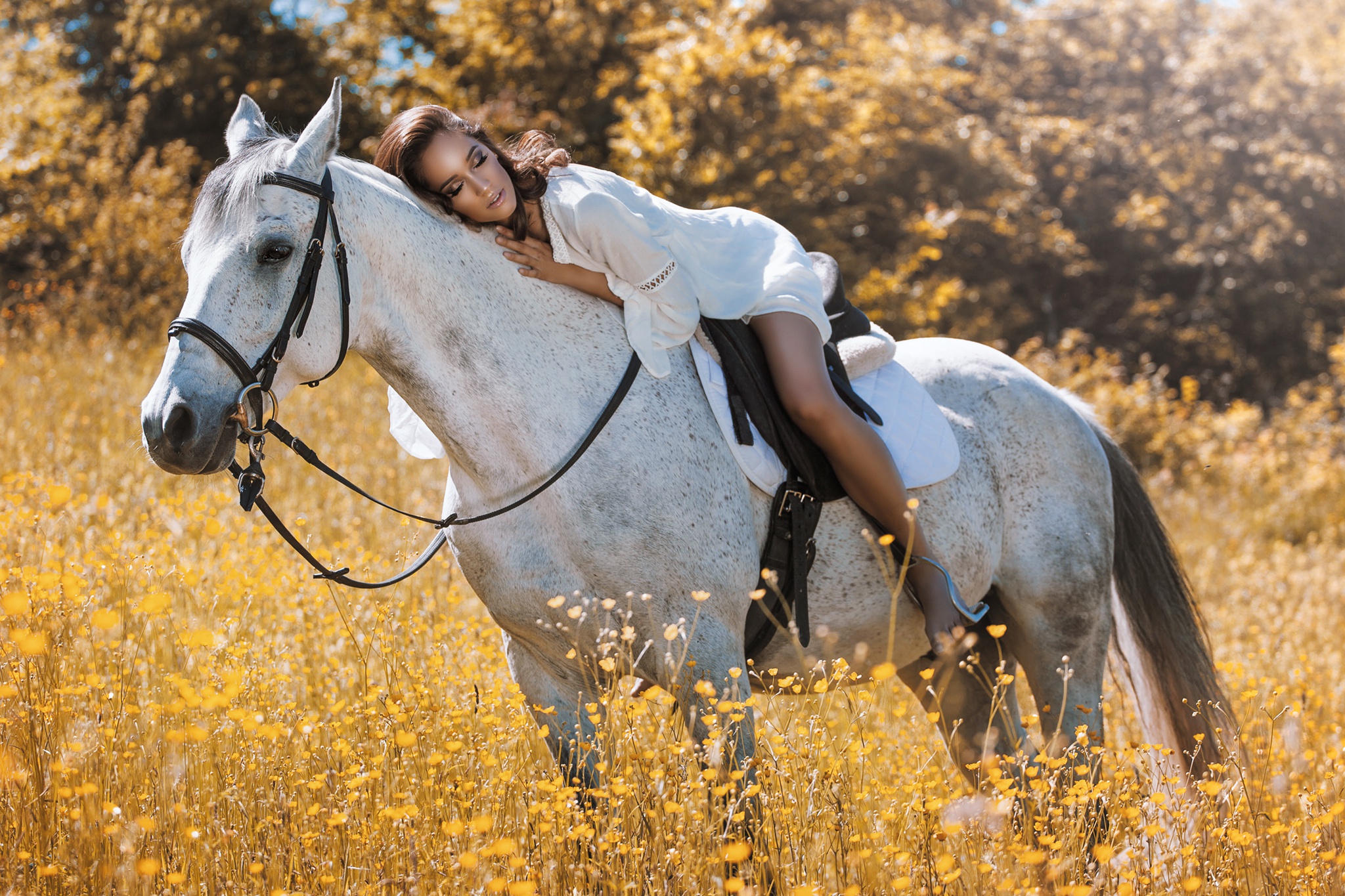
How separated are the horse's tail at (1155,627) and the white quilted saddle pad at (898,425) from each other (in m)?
1.07

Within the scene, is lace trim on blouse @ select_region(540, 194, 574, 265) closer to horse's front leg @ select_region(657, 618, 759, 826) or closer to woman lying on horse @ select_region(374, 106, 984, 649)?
woman lying on horse @ select_region(374, 106, 984, 649)

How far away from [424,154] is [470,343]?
552 millimetres

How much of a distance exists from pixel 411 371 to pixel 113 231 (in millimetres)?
9932

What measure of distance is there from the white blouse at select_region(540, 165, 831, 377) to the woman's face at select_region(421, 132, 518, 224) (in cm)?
16

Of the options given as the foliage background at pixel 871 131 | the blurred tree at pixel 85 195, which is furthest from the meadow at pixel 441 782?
the blurred tree at pixel 85 195

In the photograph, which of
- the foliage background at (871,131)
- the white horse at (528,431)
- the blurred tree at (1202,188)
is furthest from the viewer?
the blurred tree at (1202,188)

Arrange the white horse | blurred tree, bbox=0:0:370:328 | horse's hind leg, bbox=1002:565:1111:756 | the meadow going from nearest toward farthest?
the meadow < the white horse < horse's hind leg, bbox=1002:565:1111:756 < blurred tree, bbox=0:0:370:328

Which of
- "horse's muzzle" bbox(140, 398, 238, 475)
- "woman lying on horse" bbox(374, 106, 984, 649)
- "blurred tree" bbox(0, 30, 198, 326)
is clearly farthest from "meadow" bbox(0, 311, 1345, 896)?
"blurred tree" bbox(0, 30, 198, 326)

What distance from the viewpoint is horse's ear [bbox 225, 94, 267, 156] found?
2.46 meters

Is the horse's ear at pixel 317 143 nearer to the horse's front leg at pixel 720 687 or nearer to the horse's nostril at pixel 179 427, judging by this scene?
the horse's nostril at pixel 179 427

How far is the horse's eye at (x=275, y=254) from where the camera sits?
2.18 meters

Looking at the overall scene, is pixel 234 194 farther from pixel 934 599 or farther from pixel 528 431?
pixel 934 599

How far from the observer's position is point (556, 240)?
2.62 m

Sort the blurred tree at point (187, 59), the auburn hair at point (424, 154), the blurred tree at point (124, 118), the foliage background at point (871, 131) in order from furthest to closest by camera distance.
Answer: the blurred tree at point (187, 59), the blurred tree at point (124, 118), the foliage background at point (871, 131), the auburn hair at point (424, 154)
